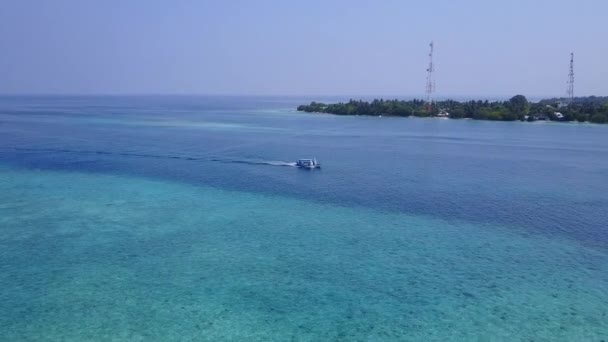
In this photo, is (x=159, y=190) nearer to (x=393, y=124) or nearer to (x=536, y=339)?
(x=536, y=339)

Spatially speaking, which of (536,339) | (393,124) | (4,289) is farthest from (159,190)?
(393,124)

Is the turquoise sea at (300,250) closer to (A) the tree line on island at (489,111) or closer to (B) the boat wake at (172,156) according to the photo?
(B) the boat wake at (172,156)

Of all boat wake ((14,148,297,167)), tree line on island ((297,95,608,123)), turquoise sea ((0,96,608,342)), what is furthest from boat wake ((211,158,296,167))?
tree line on island ((297,95,608,123))

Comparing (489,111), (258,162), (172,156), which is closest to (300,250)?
(258,162)

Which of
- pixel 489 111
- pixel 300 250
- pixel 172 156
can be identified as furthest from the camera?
pixel 489 111

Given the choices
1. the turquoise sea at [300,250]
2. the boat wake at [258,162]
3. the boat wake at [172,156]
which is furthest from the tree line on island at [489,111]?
the boat wake at [172,156]

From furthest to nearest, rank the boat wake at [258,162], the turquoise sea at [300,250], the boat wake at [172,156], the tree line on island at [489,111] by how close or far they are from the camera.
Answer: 1. the tree line on island at [489,111]
2. the boat wake at [172,156]
3. the boat wake at [258,162]
4. the turquoise sea at [300,250]

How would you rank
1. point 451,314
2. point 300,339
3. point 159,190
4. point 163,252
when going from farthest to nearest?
point 159,190 → point 163,252 → point 451,314 → point 300,339

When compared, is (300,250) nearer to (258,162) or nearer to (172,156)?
(258,162)
